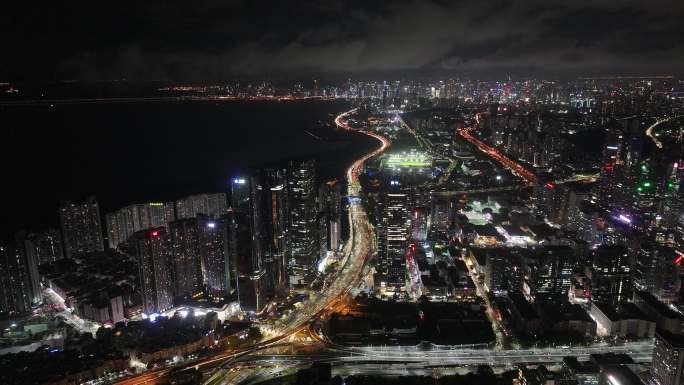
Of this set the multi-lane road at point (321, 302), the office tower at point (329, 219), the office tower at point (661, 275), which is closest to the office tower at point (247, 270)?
the multi-lane road at point (321, 302)

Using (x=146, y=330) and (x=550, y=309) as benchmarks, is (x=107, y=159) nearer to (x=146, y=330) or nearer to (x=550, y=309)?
(x=146, y=330)

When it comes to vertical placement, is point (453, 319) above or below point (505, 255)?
below

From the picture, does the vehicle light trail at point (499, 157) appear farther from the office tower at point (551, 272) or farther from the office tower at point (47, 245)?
the office tower at point (47, 245)

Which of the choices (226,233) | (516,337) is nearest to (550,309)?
(516,337)

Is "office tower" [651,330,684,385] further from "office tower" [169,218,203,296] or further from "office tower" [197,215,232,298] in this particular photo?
"office tower" [169,218,203,296]

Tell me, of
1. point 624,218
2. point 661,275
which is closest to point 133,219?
point 661,275
